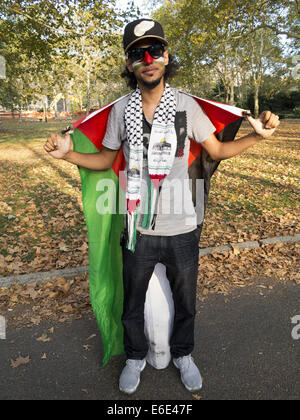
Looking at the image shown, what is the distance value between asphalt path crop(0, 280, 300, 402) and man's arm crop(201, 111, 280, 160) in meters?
1.75

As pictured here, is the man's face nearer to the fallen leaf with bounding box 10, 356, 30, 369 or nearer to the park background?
the park background

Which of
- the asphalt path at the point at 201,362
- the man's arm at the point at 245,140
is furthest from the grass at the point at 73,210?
the man's arm at the point at 245,140

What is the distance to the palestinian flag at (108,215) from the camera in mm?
2527

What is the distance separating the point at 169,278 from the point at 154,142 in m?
1.05

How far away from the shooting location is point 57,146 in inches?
91.1

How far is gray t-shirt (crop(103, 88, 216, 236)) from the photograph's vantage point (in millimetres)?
2268

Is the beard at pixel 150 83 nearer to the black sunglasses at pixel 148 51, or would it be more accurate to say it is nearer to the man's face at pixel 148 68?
the man's face at pixel 148 68

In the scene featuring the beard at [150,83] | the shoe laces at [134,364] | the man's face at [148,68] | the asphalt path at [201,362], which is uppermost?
the man's face at [148,68]

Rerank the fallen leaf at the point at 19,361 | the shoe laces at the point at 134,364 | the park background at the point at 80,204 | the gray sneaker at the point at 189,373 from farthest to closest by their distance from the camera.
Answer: the park background at the point at 80,204, the fallen leaf at the point at 19,361, the shoe laces at the point at 134,364, the gray sneaker at the point at 189,373

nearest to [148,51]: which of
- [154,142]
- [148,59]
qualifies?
[148,59]

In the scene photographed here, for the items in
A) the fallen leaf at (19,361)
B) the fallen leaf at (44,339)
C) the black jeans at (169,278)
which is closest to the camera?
the black jeans at (169,278)

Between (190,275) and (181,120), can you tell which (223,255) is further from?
(181,120)

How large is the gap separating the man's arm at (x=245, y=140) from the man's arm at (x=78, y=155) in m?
0.73

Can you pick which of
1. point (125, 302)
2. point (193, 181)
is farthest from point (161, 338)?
point (193, 181)
